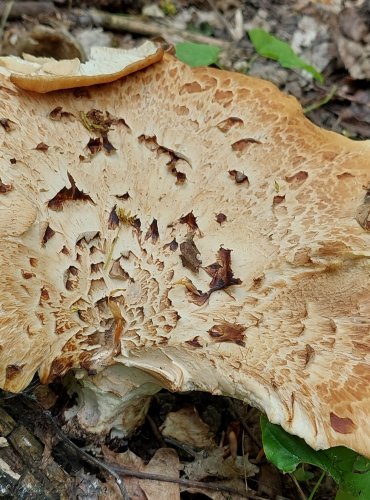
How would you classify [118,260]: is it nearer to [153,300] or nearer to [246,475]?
[153,300]

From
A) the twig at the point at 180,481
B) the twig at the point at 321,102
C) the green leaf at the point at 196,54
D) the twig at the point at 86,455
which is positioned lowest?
the twig at the point at 180,481

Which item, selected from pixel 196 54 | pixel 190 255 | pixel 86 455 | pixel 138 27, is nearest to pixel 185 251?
pixel 190 255

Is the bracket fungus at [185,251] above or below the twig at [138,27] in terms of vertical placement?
below

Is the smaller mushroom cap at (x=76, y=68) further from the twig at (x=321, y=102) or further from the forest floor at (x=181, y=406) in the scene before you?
the twig at (x=321, y=102)

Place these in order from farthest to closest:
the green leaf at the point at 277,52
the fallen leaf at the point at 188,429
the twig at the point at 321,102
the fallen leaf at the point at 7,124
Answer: the twig at the point at 321,102 → the green leaf at the point at 277,52 → the fallen leaf at the point at 188,429 → the fallen leaf at the point at 7,124

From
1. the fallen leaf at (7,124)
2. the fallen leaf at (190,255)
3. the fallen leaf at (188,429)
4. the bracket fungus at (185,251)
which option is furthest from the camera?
the fallen leaf at (188,429)

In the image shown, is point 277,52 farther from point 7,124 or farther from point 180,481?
point 180,481

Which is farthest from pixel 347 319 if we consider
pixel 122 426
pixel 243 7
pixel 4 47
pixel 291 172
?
pixel 243 7

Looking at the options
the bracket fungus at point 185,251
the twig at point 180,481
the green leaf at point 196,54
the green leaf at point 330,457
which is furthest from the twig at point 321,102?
the twig at point 180,481
